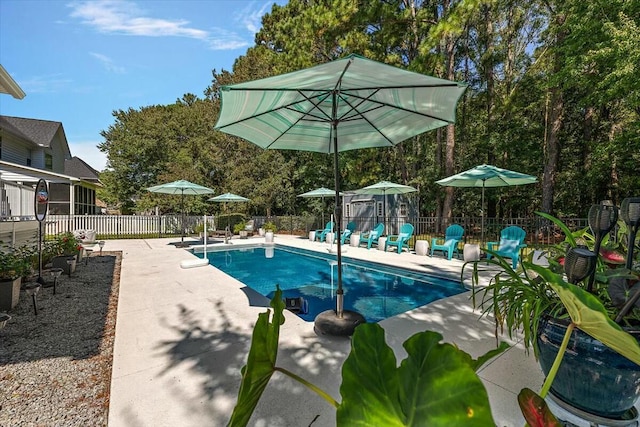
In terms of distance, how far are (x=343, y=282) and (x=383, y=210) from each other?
7561 mm

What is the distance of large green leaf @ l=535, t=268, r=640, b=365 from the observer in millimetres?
715

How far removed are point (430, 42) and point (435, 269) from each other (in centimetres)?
816

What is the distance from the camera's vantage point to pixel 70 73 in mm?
9992

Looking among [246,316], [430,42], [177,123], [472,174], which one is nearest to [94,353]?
[246,316]

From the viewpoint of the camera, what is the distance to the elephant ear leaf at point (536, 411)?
749mm

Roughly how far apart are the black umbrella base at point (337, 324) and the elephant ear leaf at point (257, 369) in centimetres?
250

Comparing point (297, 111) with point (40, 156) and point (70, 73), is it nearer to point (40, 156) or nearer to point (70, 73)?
point (70, 73)

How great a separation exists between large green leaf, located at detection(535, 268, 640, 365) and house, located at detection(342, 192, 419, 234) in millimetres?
12599

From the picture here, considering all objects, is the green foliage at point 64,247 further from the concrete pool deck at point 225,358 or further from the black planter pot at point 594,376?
the black planter pot at point 594,376

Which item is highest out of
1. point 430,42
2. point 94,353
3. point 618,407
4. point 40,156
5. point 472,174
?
point 430,42

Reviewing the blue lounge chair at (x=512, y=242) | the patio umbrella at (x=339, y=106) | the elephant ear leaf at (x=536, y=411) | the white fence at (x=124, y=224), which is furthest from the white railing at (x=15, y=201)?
the blue lounge chair at (x=512, y=242)

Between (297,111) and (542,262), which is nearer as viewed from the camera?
(297,111)

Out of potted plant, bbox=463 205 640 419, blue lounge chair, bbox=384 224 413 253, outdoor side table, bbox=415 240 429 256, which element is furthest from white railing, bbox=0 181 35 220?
outdoor side table, bbox=415 240 429 256

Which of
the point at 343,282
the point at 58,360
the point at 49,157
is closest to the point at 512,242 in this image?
the point at 343,282
